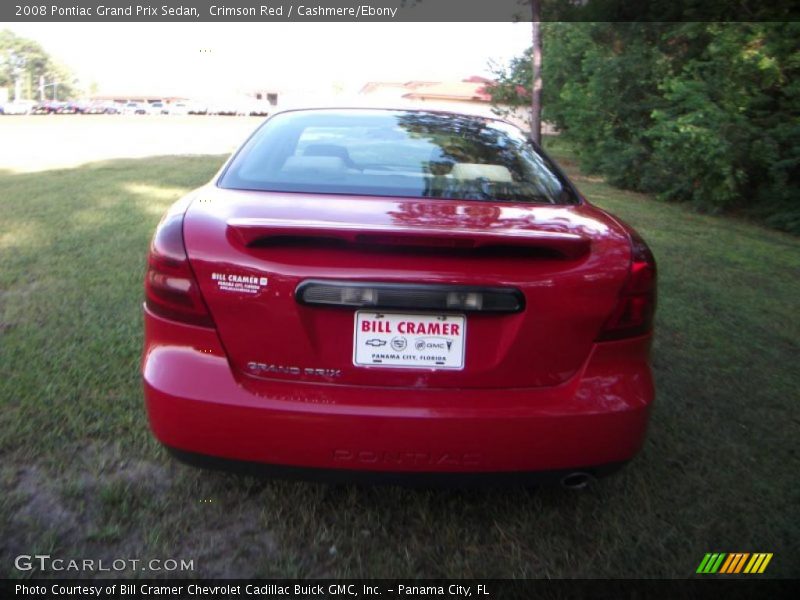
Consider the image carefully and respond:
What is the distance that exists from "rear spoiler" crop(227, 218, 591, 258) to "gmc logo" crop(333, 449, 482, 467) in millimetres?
625

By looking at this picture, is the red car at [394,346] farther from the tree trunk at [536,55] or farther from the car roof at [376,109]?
the tree trunk at [536,55]

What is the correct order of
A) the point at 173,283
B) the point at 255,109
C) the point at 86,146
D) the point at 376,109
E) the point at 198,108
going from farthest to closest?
the point at 198,108 < the point at 255,109 < the point at 86,146 < the point at 376,109 < the point at 173,283

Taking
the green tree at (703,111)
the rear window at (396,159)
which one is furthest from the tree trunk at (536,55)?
the rear window at (396,159)

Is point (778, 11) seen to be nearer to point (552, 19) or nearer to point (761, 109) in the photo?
point (761, 109)

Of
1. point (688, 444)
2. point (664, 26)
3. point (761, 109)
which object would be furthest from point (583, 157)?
point (688, 444)

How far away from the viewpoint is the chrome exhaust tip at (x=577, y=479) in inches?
83.3

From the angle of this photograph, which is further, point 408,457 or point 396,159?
point 396,159

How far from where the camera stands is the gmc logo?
2.00m

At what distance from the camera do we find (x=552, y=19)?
706 inches

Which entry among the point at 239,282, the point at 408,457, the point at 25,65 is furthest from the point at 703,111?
the point at 25,65

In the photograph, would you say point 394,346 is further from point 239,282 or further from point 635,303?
point 635,303

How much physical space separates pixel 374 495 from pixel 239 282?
1.07 metres

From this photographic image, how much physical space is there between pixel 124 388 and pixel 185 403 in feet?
4.95

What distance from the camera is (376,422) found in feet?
6.48
